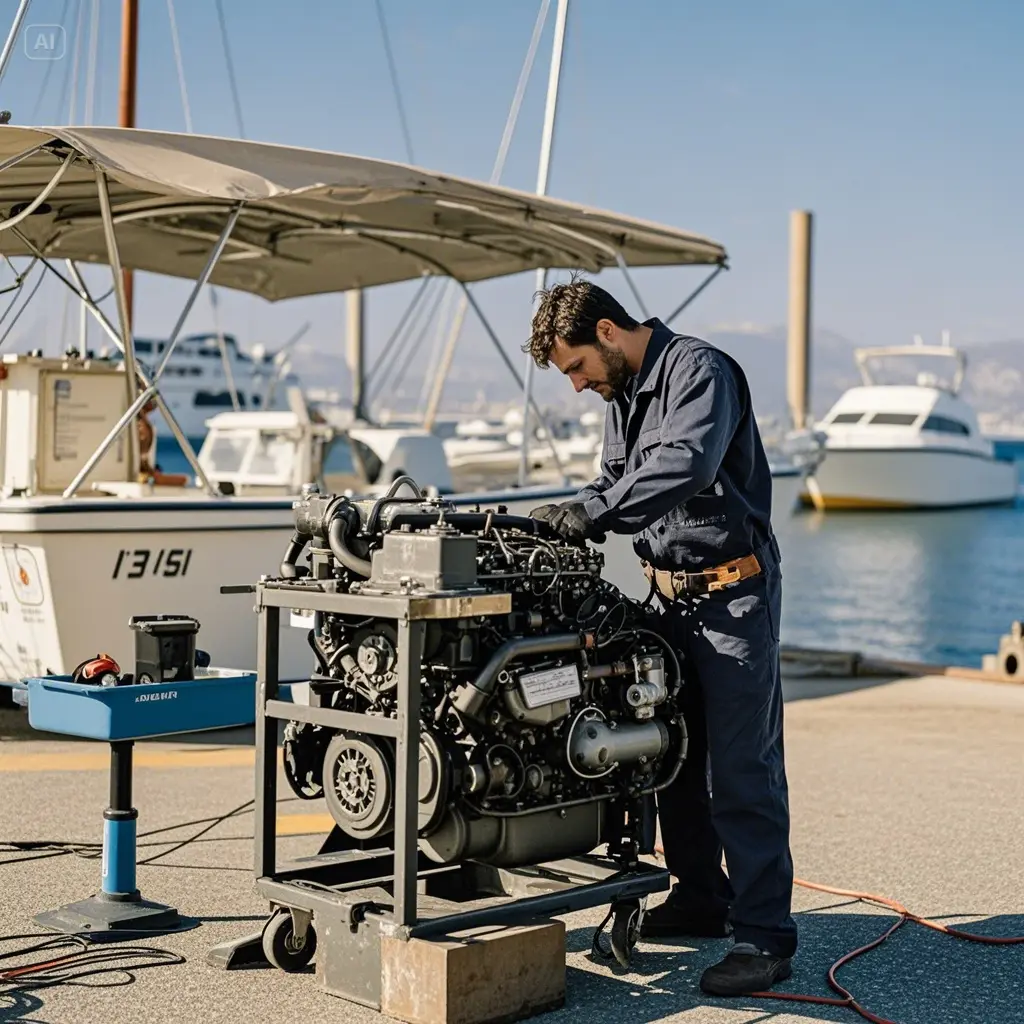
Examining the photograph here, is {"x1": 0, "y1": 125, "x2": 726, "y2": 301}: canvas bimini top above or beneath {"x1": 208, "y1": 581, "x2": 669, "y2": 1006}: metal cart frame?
above

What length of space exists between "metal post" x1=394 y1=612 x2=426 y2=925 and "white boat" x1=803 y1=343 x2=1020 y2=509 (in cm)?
5305

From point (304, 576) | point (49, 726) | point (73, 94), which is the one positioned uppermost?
point (73, 94)

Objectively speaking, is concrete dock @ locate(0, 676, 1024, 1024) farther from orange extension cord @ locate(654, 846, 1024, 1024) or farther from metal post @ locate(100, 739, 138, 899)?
metal post @ locate(100, 739, 138, 899)

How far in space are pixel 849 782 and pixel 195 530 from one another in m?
4.34

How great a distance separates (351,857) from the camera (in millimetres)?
5156

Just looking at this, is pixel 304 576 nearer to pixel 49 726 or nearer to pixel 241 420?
pixel 49 726

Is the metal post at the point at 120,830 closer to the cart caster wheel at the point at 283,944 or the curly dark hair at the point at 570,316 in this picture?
the cart caster wheel at the point at 283,944

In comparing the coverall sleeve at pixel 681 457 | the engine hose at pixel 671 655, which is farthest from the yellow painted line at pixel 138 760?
the coverall sleeve at pixel 681 457

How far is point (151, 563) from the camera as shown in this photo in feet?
32.7

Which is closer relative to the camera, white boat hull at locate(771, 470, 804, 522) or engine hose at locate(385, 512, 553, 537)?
engine hose at locate(385, 512, 553, 537)

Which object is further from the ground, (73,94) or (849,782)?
(73,94)

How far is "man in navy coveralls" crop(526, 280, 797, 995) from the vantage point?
4.80m

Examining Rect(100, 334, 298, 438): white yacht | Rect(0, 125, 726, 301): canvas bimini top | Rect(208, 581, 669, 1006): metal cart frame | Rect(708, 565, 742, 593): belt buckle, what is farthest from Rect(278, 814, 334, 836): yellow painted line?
Rect(100, 334, 298, 438): white yacht

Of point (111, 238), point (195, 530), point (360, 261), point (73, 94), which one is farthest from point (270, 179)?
point (73, 94)
